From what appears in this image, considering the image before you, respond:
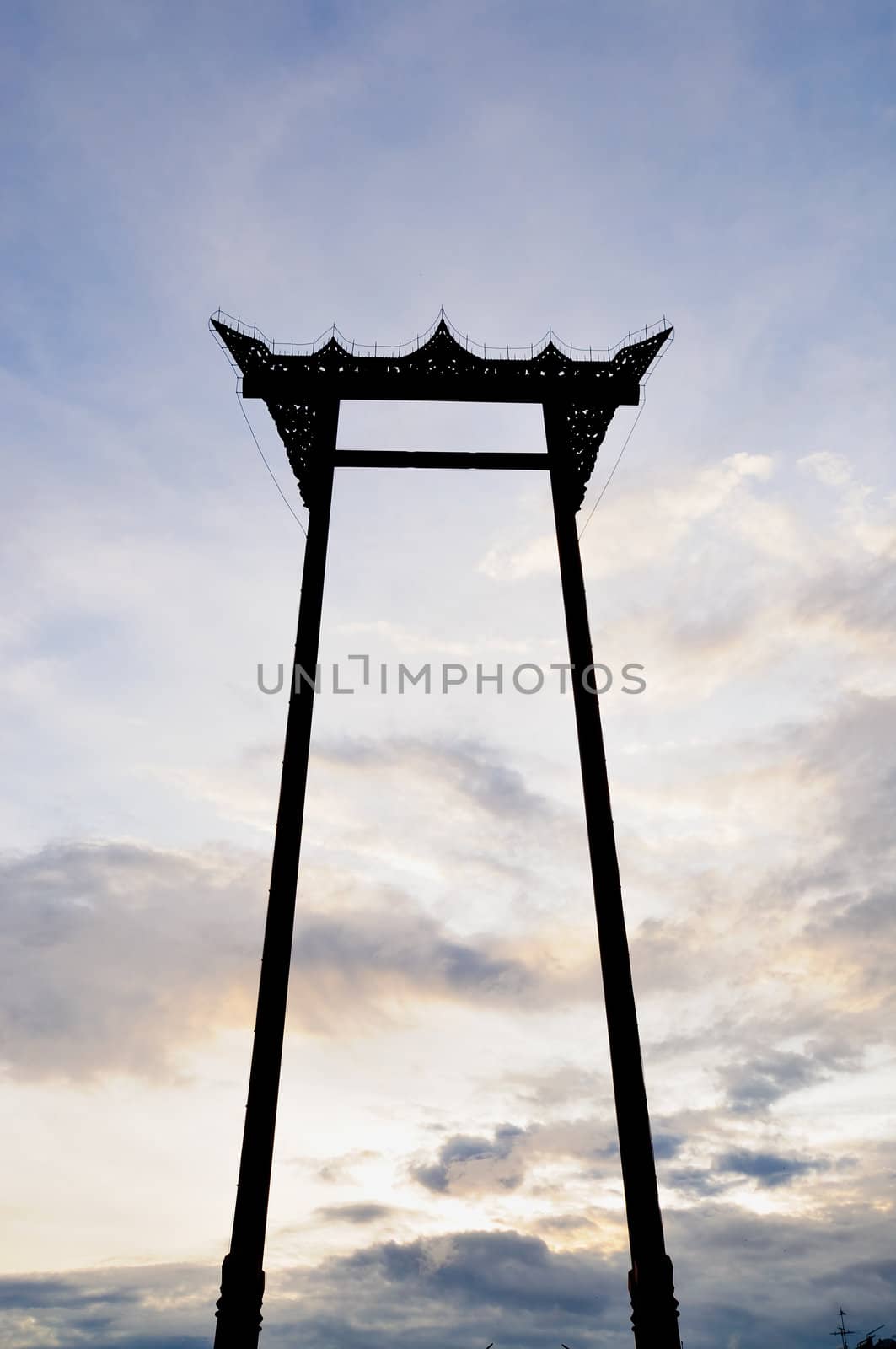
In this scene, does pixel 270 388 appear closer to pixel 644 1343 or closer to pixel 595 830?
pixel 595 830

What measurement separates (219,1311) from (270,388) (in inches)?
695

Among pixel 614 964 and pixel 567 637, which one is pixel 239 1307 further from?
pixel 567 637

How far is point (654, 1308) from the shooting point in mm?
17250

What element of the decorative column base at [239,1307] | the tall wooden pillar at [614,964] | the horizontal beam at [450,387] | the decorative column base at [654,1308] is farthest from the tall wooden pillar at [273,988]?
the decorative column base at [654,1308]

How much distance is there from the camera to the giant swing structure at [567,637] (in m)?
17.4

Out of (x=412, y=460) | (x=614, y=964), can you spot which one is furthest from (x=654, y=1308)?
(x=412, y=460)

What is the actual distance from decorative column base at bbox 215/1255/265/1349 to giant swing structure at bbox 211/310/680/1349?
19mm

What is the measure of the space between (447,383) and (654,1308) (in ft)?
59.7

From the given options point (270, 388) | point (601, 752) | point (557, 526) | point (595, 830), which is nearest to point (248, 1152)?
point (595, 830)

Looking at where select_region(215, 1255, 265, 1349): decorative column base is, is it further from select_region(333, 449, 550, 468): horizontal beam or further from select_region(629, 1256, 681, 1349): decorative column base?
select_region(333, 449, 550, 468): horizontal beam

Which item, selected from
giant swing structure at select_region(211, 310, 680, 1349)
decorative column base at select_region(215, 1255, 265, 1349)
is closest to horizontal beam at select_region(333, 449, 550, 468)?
giant swing structure at select_region(211, 310, 680, 1349)

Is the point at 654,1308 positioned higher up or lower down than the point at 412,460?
lower down

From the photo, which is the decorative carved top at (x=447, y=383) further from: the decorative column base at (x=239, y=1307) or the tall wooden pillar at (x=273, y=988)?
the decorative column base at (x=239, y=1307)

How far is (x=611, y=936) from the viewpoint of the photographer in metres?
20.0
